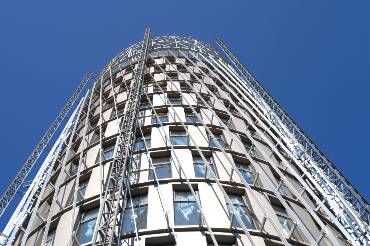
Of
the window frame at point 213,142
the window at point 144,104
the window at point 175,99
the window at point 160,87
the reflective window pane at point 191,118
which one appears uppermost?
the window at point 160,87

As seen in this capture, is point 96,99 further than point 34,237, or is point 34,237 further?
point 96,99

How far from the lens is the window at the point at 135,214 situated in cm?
1694

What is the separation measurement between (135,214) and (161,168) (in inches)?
139

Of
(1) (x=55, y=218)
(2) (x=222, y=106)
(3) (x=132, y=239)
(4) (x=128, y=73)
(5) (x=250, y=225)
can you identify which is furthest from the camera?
(4) (x=128, y=73)

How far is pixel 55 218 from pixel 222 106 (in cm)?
1364

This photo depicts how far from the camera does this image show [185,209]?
1775 cm

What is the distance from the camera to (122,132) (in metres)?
22.2

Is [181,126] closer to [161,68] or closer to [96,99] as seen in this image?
[161,68]

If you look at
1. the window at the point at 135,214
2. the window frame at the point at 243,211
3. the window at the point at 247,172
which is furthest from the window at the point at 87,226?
the window at the point at 247,172

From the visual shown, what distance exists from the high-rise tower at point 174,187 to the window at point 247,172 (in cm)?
6

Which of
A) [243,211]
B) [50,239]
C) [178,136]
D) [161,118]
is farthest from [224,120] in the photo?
[50,239]

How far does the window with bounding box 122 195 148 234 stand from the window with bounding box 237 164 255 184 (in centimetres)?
570

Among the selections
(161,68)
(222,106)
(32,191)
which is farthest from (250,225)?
(161,68)

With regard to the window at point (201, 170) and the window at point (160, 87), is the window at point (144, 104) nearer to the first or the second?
the window at point (160, 87)
